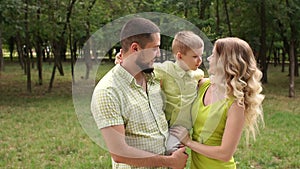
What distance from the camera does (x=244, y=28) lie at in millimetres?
→ 15523

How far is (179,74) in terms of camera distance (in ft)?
5.95

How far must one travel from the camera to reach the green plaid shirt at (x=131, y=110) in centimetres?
162

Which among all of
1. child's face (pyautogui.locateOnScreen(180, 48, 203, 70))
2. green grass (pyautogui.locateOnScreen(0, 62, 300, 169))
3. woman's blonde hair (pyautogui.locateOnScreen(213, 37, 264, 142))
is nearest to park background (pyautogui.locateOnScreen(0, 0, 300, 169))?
green grass (pyautogui.locateOnScreen(0, 62, 300, 169))

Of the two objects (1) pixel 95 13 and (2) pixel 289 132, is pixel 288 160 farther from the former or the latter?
(1) pixel 95 13

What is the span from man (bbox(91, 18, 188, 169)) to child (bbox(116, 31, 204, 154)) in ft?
0.14

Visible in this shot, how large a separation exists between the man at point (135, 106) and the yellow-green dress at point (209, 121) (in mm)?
227

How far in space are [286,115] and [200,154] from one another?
23.2 ft

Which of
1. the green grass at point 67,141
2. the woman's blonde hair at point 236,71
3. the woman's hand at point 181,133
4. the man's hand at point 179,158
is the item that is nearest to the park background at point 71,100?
the green grass at point 67,141

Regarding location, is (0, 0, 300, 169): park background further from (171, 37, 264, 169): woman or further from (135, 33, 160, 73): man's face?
(171, 37, 264, 169): woman

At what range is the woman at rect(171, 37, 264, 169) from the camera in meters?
1.81

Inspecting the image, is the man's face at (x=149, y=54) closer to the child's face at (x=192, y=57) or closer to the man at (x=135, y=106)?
the man at (x=135, y=106)

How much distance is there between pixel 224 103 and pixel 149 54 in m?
0.49

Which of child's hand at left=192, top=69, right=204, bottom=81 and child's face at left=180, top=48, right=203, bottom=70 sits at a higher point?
child's face at left=180, top=48, right=203, bottom=70

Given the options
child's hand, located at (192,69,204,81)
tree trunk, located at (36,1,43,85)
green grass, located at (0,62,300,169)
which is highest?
child's hand, located at (192,69,204,81)
